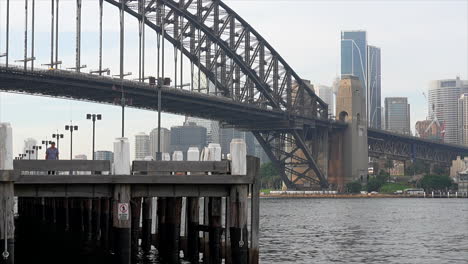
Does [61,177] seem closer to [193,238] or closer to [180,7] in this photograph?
[193,238]

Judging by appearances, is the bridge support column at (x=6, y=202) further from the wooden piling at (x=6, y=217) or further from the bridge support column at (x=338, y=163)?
the bridge support column at (x=338, y=163)

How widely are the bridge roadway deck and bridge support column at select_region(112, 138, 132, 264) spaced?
218 ft

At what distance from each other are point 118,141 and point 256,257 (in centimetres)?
606

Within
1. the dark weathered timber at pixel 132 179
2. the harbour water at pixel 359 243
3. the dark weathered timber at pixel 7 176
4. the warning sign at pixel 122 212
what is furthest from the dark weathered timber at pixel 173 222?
the dark weathered timber at pixel 7 176

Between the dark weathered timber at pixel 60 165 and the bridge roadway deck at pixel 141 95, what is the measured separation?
215ft

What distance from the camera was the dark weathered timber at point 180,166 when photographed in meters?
28.1

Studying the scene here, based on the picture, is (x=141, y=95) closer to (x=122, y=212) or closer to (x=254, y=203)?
(x=254, y=203)

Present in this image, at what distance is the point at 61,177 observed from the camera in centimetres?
2681

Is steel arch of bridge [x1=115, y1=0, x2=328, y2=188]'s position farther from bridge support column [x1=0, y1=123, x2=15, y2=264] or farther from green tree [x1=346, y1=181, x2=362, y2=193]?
bridge support column [x1=0, y1=123, x2=15, y2=264]

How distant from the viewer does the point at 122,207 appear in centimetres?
2744

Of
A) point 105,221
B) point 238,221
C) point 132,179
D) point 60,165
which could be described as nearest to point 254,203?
point 238,221

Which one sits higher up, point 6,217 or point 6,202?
point 6,202

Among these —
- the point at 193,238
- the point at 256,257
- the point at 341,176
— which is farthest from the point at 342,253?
the point at 341,176

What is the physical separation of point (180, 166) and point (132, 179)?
1.79 metres
